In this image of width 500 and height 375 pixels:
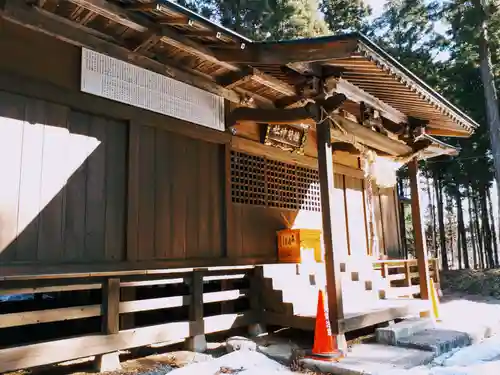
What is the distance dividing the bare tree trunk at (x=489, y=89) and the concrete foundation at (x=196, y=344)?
13.4 metres

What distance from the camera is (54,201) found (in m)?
5.06

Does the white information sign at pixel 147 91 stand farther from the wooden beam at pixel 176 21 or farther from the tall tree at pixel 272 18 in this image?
the tall tree at pixel 272 18

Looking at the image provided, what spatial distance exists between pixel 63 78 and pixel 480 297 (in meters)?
13.0

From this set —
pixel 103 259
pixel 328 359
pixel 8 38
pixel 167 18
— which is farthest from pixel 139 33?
pixel 328 359

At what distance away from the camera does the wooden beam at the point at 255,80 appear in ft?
20.2

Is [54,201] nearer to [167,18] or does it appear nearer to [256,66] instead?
[167,18]

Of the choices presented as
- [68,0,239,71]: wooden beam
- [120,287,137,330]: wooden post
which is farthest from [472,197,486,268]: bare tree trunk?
[120,287,137,330]: wooden post

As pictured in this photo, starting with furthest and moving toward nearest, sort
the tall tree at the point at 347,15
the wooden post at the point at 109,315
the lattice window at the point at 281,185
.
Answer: the tall tree at the point at 347,15, the lattice window at the point at 281,185, the wooden post at the point at 109,315

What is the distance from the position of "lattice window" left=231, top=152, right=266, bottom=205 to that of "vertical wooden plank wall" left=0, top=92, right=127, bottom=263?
7.23 feet

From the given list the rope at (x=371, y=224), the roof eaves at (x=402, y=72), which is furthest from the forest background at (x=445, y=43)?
the roof eaves at (x=402, y=72)

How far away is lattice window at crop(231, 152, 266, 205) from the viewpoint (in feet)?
24.5

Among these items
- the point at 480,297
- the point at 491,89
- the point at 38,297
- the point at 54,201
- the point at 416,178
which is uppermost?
the point at 491,89

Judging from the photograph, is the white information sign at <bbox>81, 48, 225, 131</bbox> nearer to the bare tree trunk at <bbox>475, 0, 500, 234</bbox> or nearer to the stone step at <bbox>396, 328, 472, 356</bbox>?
the stone step at <bbox>396, 328, 472, 356</bbox>

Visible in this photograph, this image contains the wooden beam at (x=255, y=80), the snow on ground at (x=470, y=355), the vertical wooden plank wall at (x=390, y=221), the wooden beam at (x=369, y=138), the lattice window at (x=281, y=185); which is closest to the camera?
the snow on ground at (x=470, y=355)
